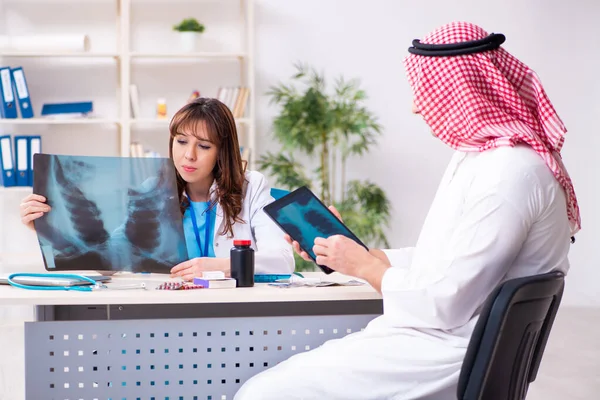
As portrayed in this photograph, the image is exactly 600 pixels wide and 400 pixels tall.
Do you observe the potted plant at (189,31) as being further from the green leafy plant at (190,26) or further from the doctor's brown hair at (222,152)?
the doctor's brown hair at (222,152)

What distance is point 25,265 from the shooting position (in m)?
5.30

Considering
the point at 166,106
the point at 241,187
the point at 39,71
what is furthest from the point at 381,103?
the point at 241,187

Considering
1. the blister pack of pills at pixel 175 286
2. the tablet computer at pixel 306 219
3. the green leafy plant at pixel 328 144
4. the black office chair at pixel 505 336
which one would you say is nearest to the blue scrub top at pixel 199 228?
the blister pack of pills at pixel 175 286

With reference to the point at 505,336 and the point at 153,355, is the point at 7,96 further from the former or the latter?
the point at 505,336

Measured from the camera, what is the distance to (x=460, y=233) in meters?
1.59

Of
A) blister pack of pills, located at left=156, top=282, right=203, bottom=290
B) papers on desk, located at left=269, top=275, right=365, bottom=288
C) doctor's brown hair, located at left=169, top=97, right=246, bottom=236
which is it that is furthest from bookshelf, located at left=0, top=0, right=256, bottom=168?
blister pack of pills, located at left=156, top=282, right=203, bottom=290

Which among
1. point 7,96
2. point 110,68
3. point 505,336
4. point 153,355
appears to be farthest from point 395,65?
point 505,336

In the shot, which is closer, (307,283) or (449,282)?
(449,282)

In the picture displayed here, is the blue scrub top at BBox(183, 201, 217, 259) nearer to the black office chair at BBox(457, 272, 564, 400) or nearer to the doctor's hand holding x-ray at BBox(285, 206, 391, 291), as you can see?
the doctor's hand holding x-ray at BBox(285, 206, 391, 291)

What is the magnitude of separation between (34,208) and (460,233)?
47.2 inches

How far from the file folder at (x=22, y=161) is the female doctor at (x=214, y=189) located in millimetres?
2822

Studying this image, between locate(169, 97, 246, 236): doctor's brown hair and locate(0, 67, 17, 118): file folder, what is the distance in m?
2.92

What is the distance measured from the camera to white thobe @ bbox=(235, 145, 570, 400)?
A: 1.58 meters

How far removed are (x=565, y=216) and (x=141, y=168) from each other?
3.78 ft
